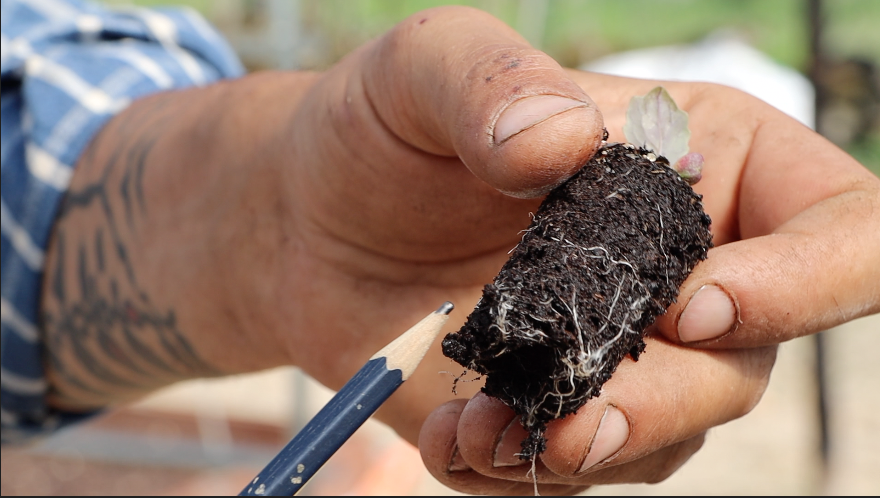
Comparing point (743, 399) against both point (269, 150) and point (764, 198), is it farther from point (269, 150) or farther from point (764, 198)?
point (269, 150)

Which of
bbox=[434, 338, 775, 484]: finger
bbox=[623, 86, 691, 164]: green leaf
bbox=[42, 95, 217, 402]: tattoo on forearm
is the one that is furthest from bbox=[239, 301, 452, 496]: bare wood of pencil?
bbox=[42, 95, 217, 402]: tattoo on forearm

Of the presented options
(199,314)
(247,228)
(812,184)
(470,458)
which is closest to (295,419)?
(199,314)

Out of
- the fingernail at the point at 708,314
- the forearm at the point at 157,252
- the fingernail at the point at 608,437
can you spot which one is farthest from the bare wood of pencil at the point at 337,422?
the forearm at the point at 157,252

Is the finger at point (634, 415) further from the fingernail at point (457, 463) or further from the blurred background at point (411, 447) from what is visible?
the blurred background at point (411, 447)

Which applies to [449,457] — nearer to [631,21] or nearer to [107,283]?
[107,283]

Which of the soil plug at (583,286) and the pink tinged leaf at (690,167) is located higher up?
the pink tinged leaf at (690,167)

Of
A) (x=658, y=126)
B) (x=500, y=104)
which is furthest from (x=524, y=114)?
(x=658, y=126)
